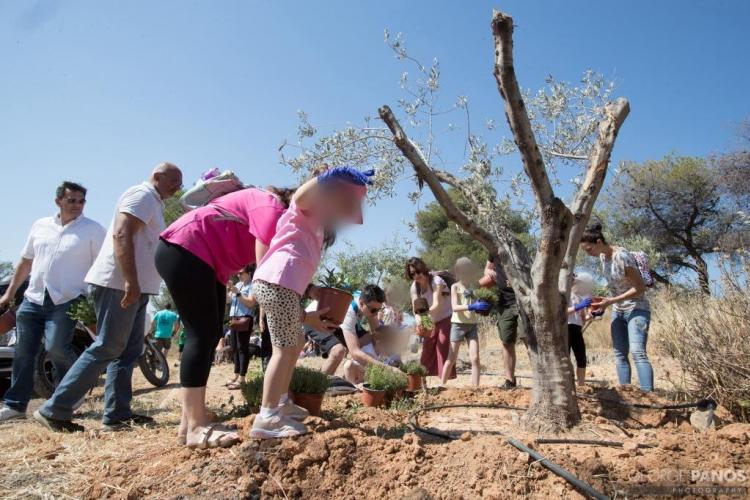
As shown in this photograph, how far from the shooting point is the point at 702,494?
1.95 metres

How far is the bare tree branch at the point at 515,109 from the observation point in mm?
2775

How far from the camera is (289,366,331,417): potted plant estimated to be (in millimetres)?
3158

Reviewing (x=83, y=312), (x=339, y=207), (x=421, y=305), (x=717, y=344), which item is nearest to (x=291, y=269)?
(x=339, y=207)

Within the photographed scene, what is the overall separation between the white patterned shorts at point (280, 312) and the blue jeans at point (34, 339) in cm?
249

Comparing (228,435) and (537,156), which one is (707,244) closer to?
(537,156)

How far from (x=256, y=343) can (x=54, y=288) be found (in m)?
5.22

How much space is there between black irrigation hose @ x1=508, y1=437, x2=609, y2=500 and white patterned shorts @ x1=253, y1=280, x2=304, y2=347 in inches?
47.9

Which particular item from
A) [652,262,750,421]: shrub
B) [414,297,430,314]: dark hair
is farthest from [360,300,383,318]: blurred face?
[652,262,750,421]: shrub

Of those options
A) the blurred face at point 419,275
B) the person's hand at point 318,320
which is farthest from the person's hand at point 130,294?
the blurred face at point 419,275

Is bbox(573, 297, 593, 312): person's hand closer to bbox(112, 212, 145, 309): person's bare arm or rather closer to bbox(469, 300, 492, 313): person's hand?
bbox(469, 300, 492, 313): person's hand

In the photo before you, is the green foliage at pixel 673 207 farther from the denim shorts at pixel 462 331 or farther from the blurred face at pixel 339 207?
the blurred face at pixel 339 207

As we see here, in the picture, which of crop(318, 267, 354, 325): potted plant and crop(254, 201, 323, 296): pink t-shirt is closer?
crop(254, 201, 323, 296): pink t-shirt

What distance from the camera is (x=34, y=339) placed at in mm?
3861

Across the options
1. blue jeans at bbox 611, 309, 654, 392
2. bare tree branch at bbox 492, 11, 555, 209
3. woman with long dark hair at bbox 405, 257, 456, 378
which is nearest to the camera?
bare tree branch at bbox 492, 11, 555, 209
